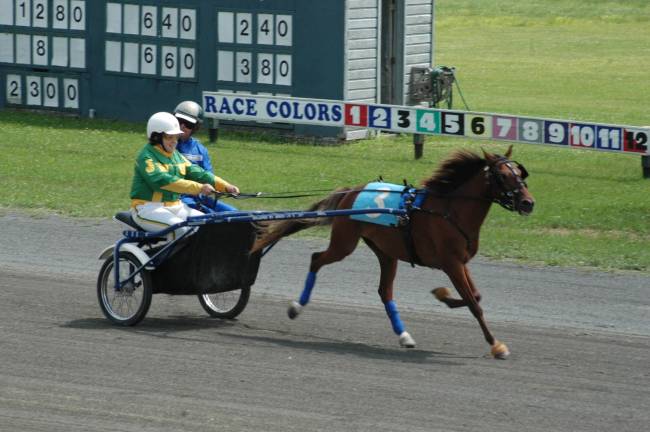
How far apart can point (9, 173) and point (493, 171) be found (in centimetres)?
1161

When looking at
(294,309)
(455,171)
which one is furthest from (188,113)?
(455,171)

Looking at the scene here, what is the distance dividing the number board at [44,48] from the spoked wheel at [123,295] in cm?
1463

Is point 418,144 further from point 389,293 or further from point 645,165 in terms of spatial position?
point 389,293

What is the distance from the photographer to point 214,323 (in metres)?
11.1

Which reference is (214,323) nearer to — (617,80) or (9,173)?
(9,173)

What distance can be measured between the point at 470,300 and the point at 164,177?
2600 mm

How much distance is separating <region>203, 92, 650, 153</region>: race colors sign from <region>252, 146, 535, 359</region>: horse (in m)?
9.29

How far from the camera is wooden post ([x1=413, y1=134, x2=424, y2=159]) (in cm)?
2122

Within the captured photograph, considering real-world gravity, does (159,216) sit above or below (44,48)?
below

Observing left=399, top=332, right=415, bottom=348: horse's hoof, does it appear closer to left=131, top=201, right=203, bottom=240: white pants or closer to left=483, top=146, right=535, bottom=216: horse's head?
left=483, top=146, right=535, bottom=216: horse's head

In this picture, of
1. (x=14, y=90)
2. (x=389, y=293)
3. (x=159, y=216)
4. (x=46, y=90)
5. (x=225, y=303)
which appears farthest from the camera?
(x=14, y=90)

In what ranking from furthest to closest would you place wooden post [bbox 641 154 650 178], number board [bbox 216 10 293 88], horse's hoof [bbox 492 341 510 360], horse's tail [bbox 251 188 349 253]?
number board [bbox 216 10 293 88] < wooden post [bbox 641 154 650 178] < horse's tail [bbox 251 188 349 253] < horse's hoof [bbox 492 341 510 360]

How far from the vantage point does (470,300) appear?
988cm

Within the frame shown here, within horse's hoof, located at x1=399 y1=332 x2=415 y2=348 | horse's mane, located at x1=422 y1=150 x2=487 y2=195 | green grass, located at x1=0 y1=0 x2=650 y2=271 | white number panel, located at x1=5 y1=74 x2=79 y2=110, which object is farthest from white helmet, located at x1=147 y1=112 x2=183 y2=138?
white number panel, located at x1=5 y1=74 x2=79 y2=110
